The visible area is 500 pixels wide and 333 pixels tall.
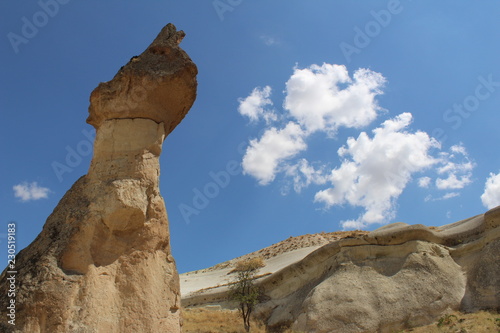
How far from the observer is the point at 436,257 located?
14.2m

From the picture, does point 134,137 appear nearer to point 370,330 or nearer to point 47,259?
point 47,259

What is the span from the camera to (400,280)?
45.1 ft

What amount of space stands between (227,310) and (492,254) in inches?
480

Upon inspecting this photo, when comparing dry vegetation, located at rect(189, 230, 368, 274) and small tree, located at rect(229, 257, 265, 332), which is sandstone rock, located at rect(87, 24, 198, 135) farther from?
dry vegetation, located at rect(189, 230, 368, 274)

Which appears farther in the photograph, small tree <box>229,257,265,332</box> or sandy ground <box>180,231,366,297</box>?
sandy ground <box>180,231,366,297</box>

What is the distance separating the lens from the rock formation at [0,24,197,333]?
536 centimetres

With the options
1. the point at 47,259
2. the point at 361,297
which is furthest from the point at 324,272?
the point at 47,259

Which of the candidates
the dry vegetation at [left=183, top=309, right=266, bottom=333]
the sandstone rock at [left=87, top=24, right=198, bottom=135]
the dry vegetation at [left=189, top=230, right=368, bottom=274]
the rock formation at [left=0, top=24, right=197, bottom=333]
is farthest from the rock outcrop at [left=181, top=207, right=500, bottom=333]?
the dry vegetation at [left=189, top=230, right=368, bottom=274]

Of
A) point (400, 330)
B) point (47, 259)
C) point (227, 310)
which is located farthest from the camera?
point (227, 310)

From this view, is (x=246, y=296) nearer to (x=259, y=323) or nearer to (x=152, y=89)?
(x=259, y=323)

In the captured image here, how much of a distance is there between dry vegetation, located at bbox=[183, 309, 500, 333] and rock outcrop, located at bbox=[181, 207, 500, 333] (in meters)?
0.45

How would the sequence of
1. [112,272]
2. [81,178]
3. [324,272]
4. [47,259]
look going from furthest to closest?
[324,272], [81,178], [112,272], [47,259]

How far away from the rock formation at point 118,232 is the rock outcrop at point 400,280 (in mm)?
8666

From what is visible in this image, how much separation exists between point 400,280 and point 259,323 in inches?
247
